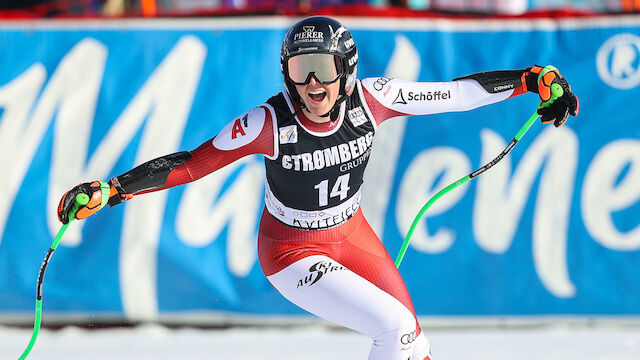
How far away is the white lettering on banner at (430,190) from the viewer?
611 cm

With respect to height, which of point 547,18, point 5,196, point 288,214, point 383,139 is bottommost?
point 288,214

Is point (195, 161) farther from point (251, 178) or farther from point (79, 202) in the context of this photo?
point (251, 178)

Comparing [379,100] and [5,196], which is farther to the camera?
[5,196]

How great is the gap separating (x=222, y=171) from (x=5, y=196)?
151 cm

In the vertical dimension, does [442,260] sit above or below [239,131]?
above

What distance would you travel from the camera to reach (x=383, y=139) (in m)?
6.16

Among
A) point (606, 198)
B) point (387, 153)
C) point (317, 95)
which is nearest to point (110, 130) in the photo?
point (387, 153)

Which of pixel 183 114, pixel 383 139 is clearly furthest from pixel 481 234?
pixel 183 114

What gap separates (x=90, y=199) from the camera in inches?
145

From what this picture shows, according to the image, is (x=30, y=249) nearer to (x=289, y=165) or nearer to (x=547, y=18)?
(x=289, y=165)

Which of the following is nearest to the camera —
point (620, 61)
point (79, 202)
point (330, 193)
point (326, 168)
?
point (79, 202)

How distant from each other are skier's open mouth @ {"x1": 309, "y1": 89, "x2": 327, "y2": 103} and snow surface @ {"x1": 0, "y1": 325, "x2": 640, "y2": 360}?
7.04 ft

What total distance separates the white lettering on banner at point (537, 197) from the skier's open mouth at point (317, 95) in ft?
8.53

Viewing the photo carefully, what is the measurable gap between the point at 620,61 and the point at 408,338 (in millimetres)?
3380
